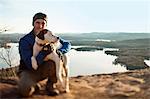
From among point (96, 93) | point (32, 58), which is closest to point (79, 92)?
point (96, 93)

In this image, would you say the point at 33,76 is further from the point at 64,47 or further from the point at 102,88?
the point at 102,88

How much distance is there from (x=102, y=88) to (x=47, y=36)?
146 cm

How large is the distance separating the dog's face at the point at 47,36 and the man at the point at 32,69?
19 centimetres

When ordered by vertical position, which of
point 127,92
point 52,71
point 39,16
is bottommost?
point 127,92

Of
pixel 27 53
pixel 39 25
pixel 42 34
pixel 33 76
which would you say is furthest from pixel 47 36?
pixel 33 76

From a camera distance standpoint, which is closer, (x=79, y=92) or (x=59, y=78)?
(x=59, y=78)

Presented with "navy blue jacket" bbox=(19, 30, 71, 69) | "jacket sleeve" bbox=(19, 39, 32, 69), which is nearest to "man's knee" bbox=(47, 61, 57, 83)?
"navy blue jacket" bbox=(19, 30, 71, 69)

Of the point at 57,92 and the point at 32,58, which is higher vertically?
the point at 32,58

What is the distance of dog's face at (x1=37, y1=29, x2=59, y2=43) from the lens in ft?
16.3

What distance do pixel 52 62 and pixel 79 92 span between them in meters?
0.74

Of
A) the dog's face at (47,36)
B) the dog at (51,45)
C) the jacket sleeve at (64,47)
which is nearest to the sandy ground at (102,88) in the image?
the dog at (51,45)

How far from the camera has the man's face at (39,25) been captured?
5.16 meters

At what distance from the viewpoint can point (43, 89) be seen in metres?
5.50

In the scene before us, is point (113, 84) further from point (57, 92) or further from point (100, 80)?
point (57, 92)
